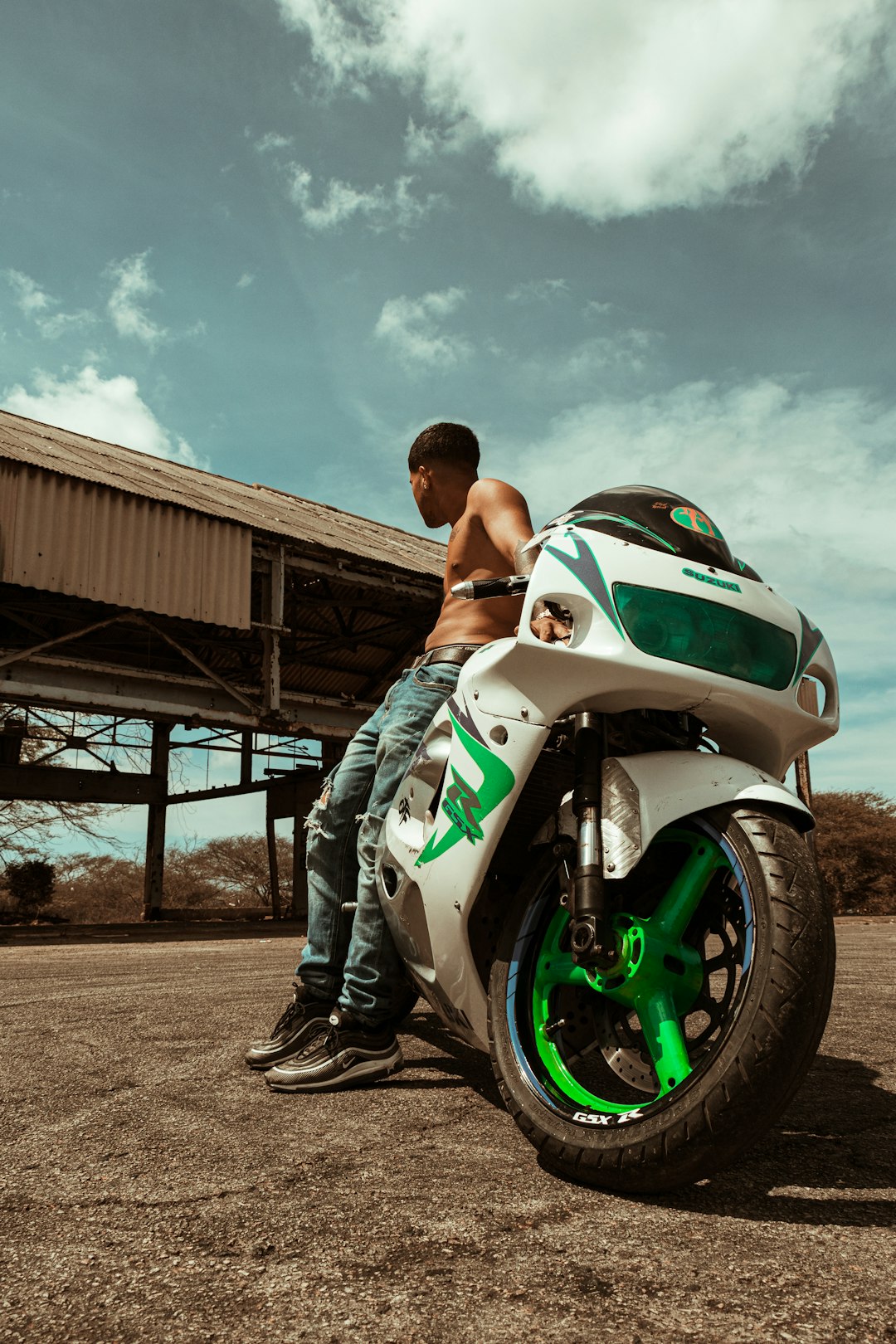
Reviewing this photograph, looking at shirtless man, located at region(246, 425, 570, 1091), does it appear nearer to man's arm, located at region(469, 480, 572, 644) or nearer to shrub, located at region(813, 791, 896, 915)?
man's arm, located at region(469, 480, 572, 644)

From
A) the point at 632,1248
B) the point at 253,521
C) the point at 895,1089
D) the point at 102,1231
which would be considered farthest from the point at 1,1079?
the point at 253,521

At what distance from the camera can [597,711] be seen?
1.82 m

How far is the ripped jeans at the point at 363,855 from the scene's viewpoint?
2529 mm

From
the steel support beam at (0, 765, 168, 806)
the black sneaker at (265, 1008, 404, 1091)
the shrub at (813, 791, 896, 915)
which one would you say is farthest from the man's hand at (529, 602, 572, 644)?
the shrub at (813, 791, 896, 915)

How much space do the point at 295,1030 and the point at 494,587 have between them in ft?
4.91

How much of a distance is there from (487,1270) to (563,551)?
1.30 metres

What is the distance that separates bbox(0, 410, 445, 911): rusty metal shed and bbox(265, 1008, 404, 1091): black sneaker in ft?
35.1

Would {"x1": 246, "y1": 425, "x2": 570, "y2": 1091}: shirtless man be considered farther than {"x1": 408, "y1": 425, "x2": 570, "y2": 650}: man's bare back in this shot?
No

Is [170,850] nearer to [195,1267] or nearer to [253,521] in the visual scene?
[253,521]

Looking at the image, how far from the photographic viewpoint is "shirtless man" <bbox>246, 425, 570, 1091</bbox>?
8.11 feet

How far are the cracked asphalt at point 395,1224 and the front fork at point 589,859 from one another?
1.35 ft

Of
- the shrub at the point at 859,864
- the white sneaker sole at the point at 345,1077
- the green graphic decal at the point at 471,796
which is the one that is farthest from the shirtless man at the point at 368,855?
the shrub at the point at 859,864

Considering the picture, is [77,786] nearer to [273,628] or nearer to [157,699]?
[157,699]

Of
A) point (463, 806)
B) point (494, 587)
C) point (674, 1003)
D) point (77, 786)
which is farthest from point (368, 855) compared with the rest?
point (77, 786)
